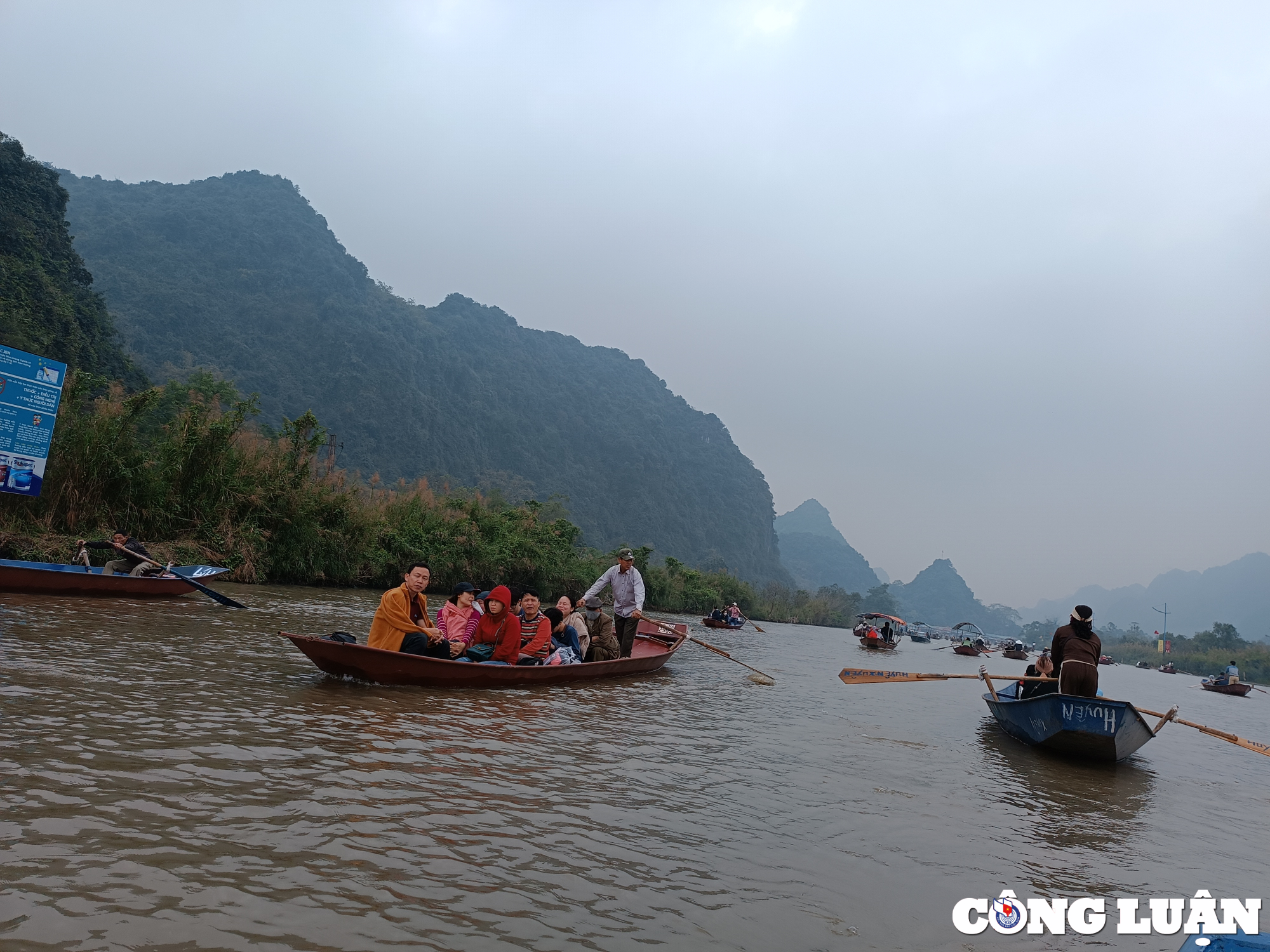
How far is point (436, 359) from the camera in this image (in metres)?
95.2

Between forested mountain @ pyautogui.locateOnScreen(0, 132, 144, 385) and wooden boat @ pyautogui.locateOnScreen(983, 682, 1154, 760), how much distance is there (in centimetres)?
3590

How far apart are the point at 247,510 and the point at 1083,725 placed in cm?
1744

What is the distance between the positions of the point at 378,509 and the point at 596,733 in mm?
17890

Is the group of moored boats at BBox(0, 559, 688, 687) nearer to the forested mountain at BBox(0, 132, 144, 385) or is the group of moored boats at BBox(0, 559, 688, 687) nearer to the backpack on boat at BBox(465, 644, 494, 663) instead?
the backpack on boat at BBox(465, 644, 494, 663)

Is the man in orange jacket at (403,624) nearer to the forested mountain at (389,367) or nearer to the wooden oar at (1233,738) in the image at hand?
the wooden oar at (1233,738)

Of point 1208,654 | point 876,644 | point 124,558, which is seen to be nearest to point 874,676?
point 124,558

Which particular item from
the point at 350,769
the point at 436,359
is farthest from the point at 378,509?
the point at 436,359

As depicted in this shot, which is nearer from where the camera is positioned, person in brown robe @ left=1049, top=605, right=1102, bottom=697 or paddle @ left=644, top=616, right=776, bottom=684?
person in brown robe @ left=1049, top=605, right=1102, bottom=697

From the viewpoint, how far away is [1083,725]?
783cm

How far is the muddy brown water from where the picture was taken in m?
3.01

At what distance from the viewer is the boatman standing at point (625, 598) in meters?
11.4

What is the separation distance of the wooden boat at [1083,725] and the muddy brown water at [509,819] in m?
0.24

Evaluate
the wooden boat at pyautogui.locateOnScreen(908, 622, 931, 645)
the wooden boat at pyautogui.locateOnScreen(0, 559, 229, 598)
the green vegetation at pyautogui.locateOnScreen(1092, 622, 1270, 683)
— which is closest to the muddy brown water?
the wooden boat at pyautogui.locateOnScreen(0, 559, 229, 598)

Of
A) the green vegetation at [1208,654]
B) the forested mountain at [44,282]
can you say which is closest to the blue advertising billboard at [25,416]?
the forested mountain at [44,282]
